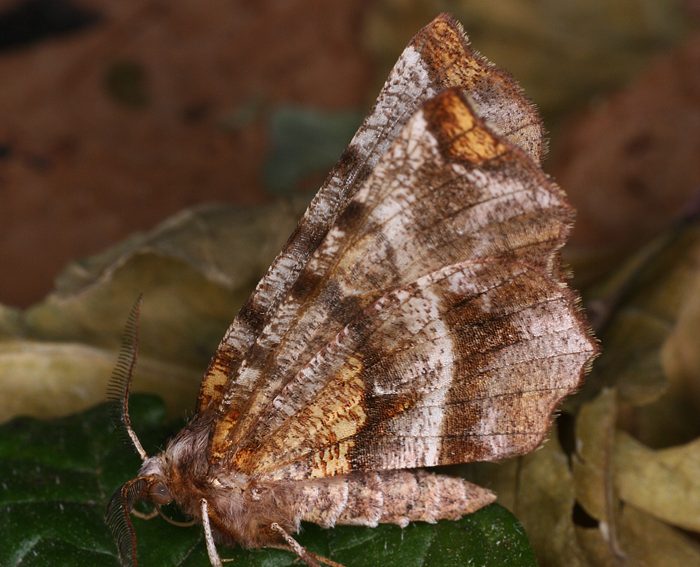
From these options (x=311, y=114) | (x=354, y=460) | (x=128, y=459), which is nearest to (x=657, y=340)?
(x=354, y=460)

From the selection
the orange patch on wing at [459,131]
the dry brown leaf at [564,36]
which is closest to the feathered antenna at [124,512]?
the orange patch on wing at [459,131]

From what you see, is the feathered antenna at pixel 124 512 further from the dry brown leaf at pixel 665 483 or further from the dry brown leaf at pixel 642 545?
the dry brown leaf at pixel 665 483

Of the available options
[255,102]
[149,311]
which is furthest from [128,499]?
[255,102]

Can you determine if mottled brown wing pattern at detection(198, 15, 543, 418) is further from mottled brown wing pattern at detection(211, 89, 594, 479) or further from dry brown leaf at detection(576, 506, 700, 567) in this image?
dry brown leaf at detection(576, 506, 700, 567)

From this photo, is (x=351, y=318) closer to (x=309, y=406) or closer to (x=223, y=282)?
(x=309, y=406)

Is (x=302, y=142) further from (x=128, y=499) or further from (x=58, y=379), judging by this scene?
(x=128, y=499)
